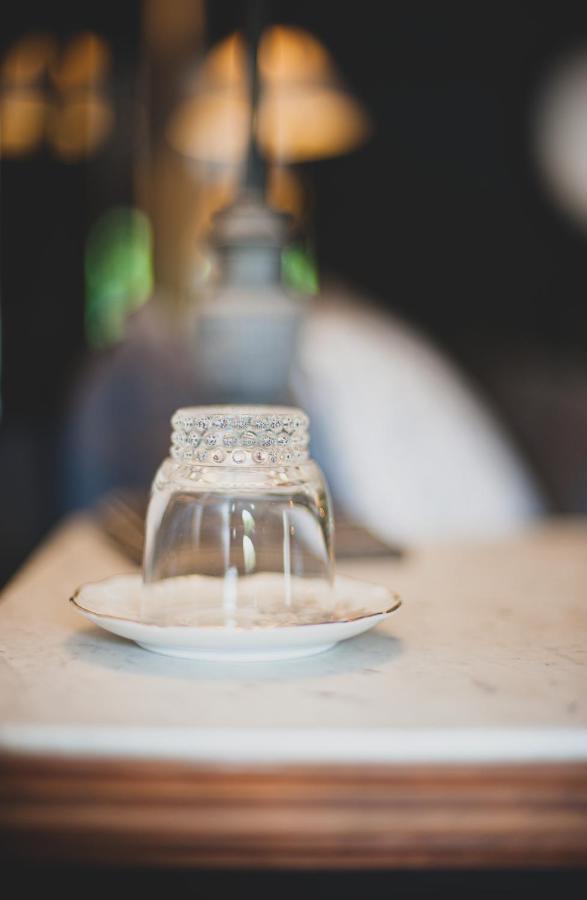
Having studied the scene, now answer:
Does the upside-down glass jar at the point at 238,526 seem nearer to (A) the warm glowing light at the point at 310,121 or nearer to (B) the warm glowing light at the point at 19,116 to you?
(A) the warm glowing light at the point at 310,121

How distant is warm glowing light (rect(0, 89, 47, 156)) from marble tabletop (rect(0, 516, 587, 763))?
2.80 m

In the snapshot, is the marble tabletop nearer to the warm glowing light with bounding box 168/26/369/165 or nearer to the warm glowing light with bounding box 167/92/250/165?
the warm glowing light with bounding box 168/26/369/165

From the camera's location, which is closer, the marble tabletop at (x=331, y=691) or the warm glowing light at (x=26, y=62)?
the marble tabletop at (x=331, y=691)

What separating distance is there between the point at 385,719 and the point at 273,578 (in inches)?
7.4

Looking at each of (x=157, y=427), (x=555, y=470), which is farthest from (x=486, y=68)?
(x=157, y=427)

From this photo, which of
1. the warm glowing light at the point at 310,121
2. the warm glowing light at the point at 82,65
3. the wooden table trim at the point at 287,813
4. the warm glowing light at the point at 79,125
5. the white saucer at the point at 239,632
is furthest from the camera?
the warm glowing light at the point at 79,125

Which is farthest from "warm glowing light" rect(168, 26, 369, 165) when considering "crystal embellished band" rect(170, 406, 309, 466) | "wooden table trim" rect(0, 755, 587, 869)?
"wooden table trim" rect(0, 755, 587, 869)

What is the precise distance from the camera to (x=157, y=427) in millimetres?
1759

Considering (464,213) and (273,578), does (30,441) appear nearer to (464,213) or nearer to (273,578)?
(273,578)

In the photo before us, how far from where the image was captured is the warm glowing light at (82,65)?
318 centimetres

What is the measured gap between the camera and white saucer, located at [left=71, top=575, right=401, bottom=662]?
57cm

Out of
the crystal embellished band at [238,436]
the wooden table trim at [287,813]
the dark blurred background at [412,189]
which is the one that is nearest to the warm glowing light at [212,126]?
the dark blurred background at [412,189]

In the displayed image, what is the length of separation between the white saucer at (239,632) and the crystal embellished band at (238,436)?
0.32 ft

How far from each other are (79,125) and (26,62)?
1.32 ft
